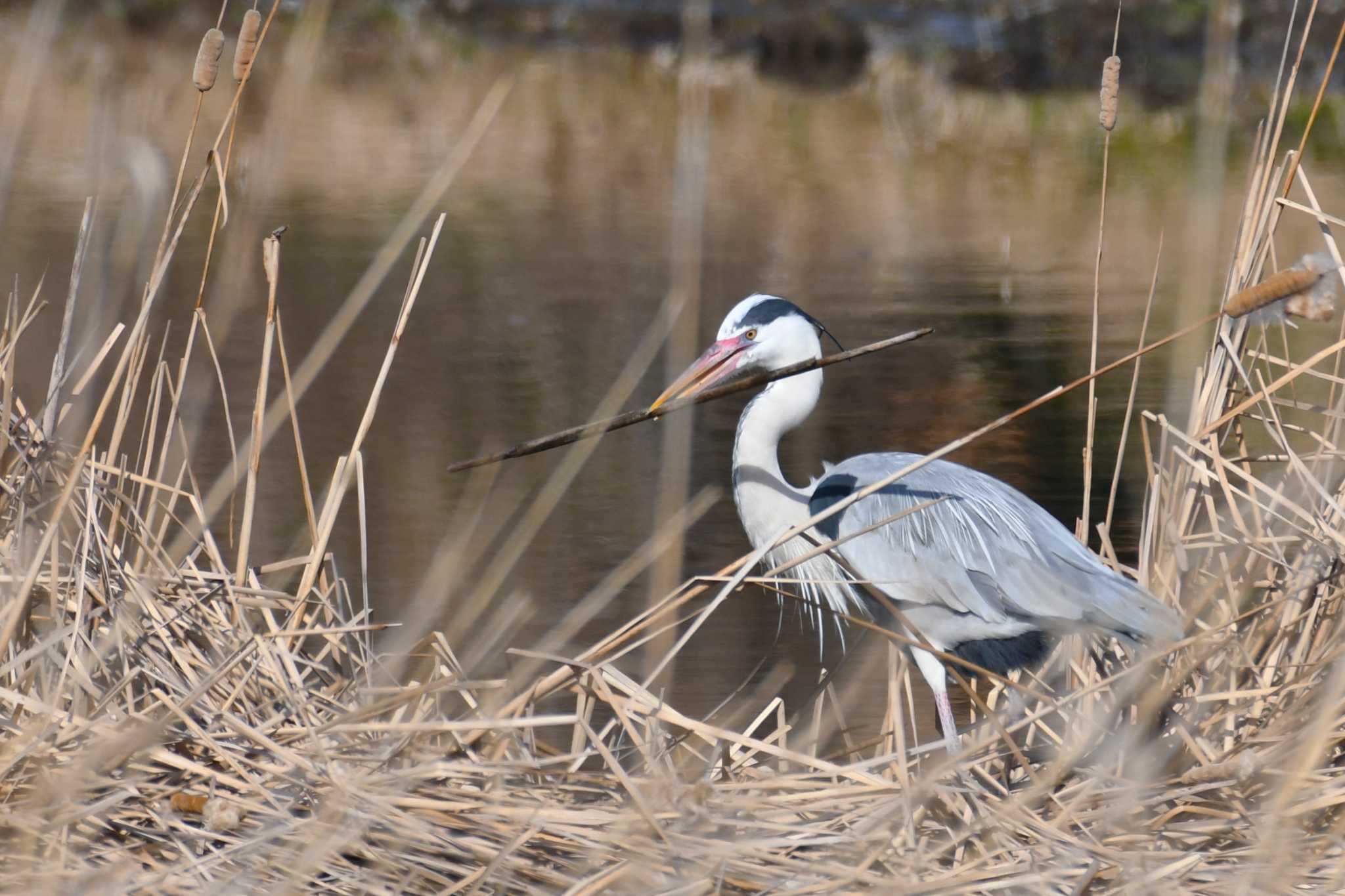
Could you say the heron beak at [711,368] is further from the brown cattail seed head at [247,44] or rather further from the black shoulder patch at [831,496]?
the brown cattail seed head at [247,44]

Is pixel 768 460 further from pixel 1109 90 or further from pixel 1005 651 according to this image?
pixel 1109 90

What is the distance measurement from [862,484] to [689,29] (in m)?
1.03

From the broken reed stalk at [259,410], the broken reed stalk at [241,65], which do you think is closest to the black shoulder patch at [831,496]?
the broken reed stalk at [259,410]

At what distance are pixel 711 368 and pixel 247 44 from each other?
1.32m

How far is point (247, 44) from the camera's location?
79.7 inches

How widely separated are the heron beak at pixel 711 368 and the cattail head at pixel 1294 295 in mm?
1017

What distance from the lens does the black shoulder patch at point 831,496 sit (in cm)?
289

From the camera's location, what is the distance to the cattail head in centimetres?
200

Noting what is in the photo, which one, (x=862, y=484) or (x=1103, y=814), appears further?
(x=862, y=484)

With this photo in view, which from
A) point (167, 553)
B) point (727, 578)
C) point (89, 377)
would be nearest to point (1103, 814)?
point (727, 578)

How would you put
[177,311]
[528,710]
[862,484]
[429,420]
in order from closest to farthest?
[528,710]
[862,484]
[429,420]
[177,311]

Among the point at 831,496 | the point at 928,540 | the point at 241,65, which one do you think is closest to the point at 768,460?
the point at 831,496

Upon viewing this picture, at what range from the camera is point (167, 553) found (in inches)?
92.5

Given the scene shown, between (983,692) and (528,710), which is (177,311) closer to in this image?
(983,692)
